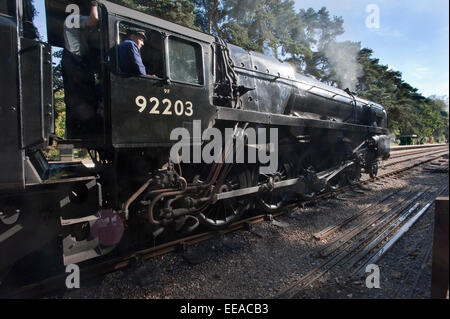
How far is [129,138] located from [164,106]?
24.7 inches

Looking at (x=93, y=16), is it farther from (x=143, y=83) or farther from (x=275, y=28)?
(x=275, y=28)

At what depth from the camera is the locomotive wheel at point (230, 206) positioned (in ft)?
15.3

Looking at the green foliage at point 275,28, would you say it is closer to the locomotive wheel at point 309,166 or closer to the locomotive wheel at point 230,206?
the locomotive wheel at point 309,166

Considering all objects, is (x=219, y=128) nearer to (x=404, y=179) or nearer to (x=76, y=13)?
(x=76, y=13)

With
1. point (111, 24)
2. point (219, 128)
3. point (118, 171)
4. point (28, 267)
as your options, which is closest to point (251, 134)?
point (219, 128)

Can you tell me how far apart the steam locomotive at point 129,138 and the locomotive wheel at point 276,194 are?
0.03 metres

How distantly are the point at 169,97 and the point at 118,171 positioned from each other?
1213mm

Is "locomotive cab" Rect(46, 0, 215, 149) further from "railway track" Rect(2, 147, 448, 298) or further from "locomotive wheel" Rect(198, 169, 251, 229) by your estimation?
"railway track" Rect(2, 147, 448, 298)

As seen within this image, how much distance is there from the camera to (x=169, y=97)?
348cm

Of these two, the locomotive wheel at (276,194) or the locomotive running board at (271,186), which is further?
the locomotive wheel at (276,194)

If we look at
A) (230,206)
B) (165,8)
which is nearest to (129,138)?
(230,206)

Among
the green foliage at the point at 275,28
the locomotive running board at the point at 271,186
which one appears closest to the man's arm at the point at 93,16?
the locomotive running board at the point at 271,186

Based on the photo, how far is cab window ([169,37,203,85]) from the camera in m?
3.57

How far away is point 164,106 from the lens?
11.2 feet
